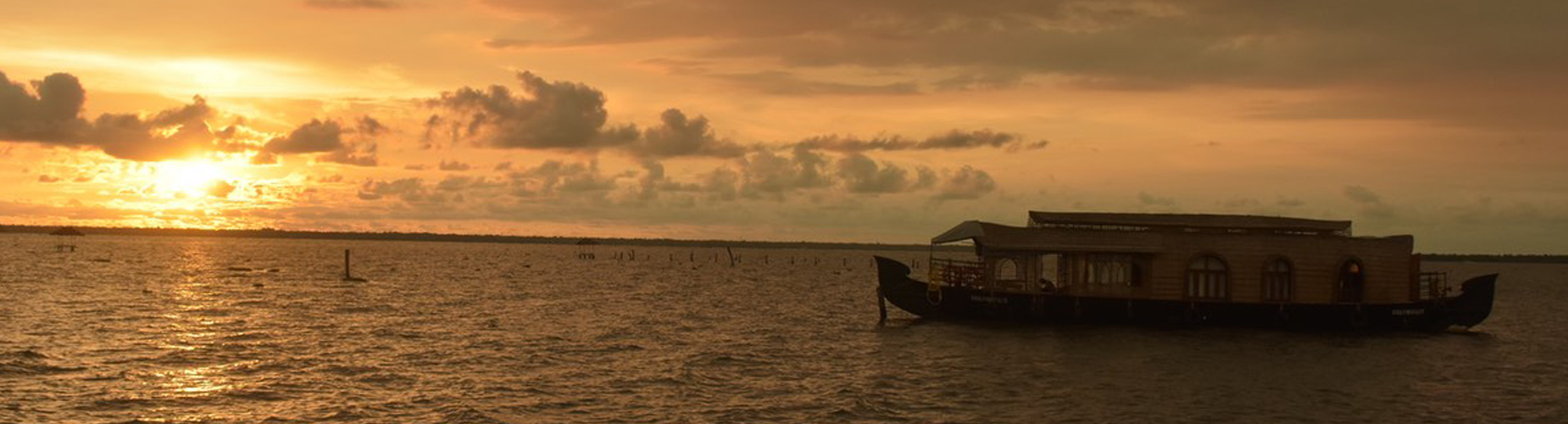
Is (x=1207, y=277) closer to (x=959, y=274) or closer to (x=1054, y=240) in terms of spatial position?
(x=1054, y=240)

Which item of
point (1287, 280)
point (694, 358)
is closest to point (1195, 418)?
point (694, 358)

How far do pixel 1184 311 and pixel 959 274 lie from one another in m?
9.10

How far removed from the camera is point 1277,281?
2048 inches

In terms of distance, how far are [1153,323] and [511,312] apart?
3132cm

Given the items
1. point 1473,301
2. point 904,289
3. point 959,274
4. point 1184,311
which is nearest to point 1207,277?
point 1184,311

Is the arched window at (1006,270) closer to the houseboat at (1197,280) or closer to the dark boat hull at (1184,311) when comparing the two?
the houseboat at (1197,280)

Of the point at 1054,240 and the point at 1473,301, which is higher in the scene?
the point at 1054,240

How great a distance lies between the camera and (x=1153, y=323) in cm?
5162

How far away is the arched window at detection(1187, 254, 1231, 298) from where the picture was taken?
52031mm

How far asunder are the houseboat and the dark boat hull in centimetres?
3

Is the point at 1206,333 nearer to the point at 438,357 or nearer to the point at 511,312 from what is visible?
the point at 438,357

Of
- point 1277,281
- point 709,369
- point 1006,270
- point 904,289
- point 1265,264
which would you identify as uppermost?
point 1265,264

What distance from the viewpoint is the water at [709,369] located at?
1224 inches

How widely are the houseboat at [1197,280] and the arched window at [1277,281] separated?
0.03m
